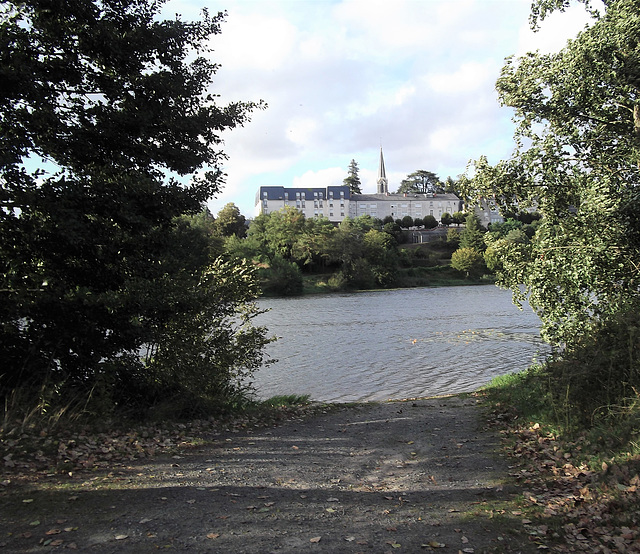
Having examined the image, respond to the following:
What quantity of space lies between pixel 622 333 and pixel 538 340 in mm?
19689

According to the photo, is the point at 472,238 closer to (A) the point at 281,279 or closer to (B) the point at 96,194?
(A) the point at 281,279

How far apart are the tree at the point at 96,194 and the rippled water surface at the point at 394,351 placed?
7971 millimetres

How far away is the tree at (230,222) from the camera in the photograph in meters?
103

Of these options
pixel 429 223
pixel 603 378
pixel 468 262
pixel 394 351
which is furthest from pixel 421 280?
pixel 603 378

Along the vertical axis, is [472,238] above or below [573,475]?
above

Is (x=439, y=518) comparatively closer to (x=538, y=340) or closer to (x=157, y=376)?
(x=157, y=376)

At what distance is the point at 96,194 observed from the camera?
7719 mm

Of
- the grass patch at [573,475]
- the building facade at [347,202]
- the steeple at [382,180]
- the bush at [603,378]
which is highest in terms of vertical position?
the steeple at [382,180]

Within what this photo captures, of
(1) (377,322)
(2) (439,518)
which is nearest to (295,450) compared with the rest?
(2) (439,518)

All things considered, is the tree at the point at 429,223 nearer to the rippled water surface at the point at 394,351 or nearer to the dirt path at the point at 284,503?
the rippled water surface at the point at 394,351

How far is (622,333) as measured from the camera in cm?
706

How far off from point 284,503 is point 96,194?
518 centimetres

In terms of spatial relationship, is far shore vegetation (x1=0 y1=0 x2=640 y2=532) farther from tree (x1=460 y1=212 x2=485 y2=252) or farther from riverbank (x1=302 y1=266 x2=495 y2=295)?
tree (x1=460 y1=212 x2=485 y2=252)

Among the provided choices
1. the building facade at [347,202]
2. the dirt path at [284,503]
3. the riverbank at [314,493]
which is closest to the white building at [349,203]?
the building facade at [347,202]
